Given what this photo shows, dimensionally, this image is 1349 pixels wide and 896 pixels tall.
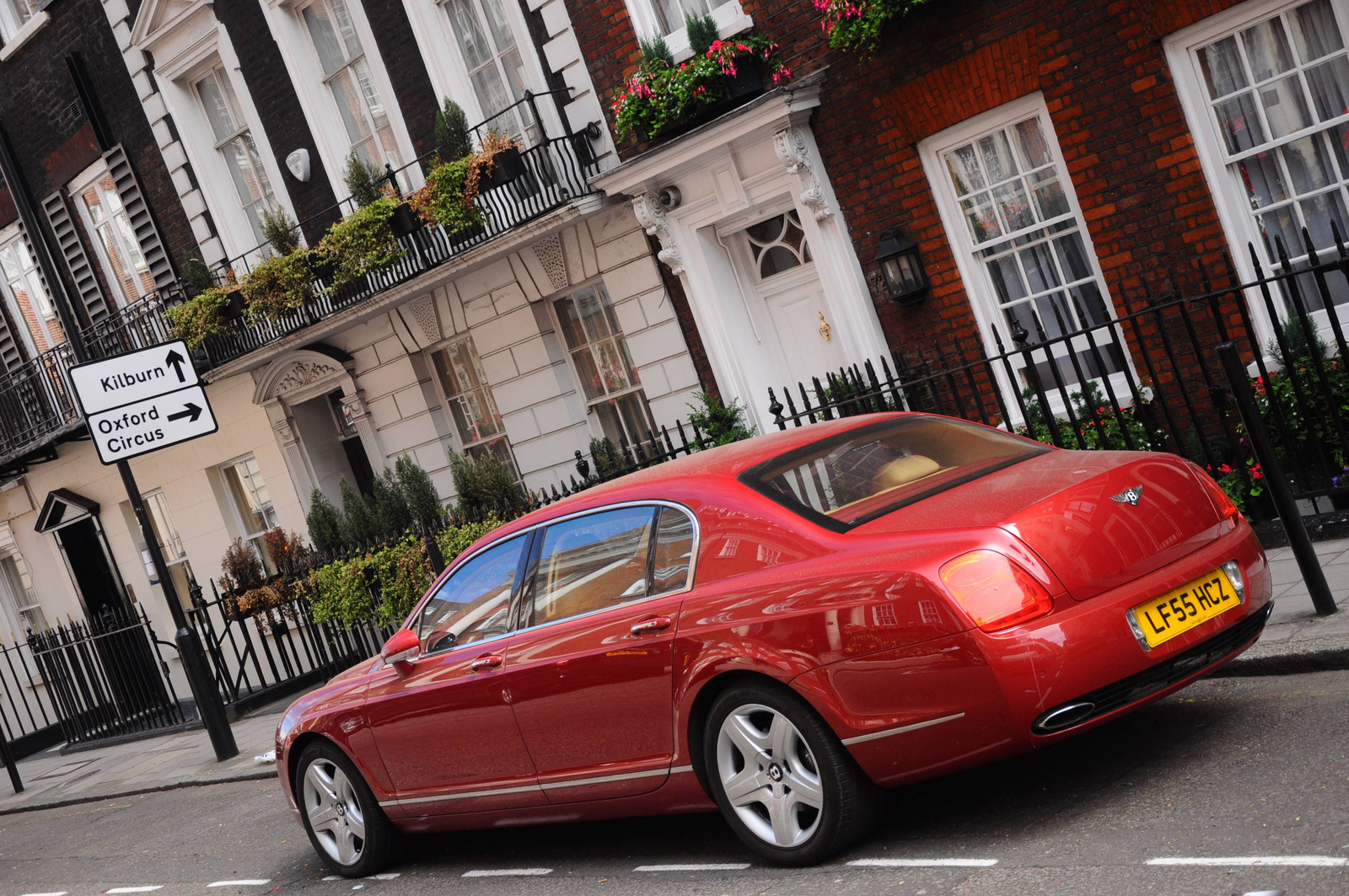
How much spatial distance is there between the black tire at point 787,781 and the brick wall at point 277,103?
12.4m

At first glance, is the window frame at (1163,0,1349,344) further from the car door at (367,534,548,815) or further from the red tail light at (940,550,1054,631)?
the car door at (367,534,548,815)

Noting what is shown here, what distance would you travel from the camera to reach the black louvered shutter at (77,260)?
19562 mm

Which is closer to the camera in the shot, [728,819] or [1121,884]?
[1121,884]

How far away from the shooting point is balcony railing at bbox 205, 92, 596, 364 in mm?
12797

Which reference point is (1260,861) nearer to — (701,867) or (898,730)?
(898,730)

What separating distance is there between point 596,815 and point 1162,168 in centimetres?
643

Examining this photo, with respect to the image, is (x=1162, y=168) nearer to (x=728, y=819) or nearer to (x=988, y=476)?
(x=988, y=476)

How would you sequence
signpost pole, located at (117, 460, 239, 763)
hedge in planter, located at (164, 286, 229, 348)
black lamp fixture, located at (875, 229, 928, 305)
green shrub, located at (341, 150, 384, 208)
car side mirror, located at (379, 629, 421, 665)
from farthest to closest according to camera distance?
hedge in planter, located at (164, 286, 229, 348) → green shrub, located at (341, 150, 384, 208) → signpost pole, located at (117, 460, 239, 763) → black lamp fixture, located at (875, 229, 928, 305) → car side mirror, located at (379, 629, 421, 665)

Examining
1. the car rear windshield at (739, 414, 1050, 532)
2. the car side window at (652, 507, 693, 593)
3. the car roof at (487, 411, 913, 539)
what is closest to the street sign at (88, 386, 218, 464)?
the car roof at (487, 411, 913, 539)

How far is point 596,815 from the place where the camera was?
5559 millimetres

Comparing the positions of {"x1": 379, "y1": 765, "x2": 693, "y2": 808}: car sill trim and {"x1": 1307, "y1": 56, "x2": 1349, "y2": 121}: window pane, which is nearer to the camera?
{"x1": 379, "y1": 765, "x2": 693, "y2": 808}: car sill trim

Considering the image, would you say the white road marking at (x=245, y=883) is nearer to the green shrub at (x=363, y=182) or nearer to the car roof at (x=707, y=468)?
the car roof at (x=707, y=468)

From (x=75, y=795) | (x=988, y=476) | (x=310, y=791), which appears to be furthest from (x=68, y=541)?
(x=988, y=476)

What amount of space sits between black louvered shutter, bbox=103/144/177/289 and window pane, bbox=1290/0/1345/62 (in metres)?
14.5
